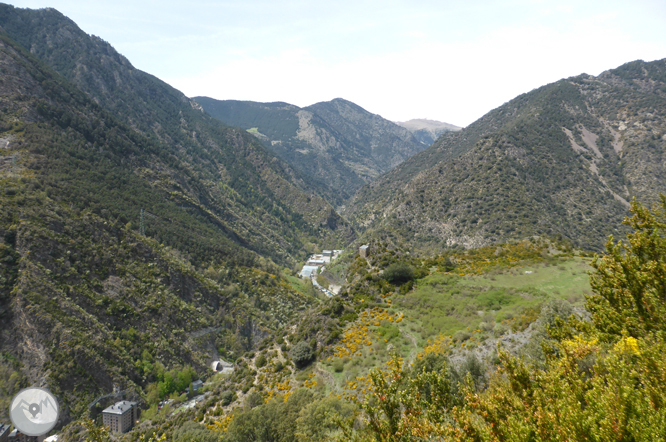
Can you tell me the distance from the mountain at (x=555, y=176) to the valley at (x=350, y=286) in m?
0.72

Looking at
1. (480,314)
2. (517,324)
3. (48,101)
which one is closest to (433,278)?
(480,314)

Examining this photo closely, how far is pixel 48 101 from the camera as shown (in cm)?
9175

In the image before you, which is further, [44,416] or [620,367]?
[44,416]

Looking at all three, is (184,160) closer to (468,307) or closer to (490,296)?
(468,307)

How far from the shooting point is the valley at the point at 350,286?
30.1 ft

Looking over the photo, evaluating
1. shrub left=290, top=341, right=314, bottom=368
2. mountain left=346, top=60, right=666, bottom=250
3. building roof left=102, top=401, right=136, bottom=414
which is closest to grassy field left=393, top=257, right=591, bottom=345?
shrub left=290, top=341, right=314, bottom=368

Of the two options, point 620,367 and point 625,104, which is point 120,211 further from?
point 625,104

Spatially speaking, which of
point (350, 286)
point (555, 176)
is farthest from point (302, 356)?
point (555, 176)

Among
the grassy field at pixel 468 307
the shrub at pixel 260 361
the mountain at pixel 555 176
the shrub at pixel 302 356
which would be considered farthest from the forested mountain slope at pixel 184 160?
the grassy field at pixel 468 307

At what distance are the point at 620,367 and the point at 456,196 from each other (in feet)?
293

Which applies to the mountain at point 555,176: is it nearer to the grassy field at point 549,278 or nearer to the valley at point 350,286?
the valley at point 350,286

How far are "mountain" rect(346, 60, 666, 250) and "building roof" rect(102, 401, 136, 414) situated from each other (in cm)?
7136

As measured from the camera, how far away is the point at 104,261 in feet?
189

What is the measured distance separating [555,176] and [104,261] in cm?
11237
